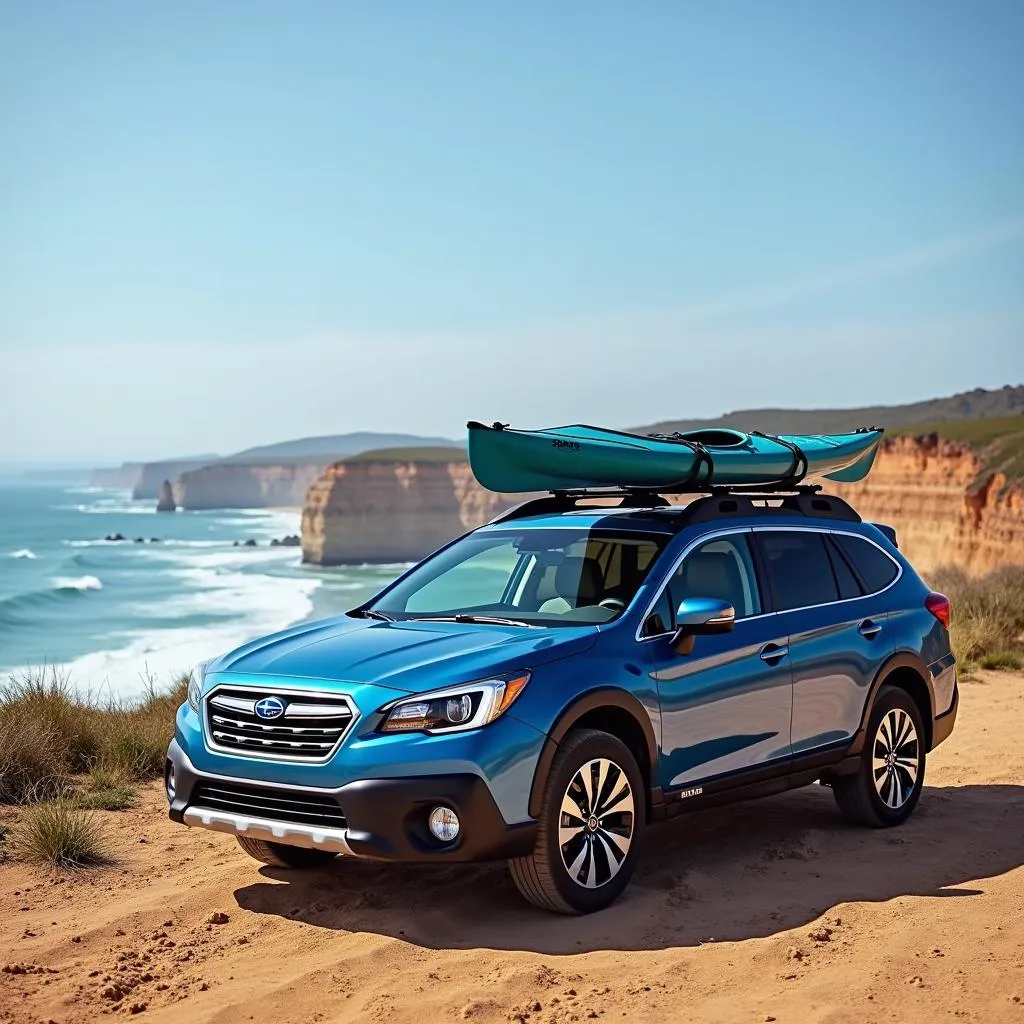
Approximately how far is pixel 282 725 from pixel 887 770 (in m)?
3.75

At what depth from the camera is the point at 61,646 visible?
162 feet

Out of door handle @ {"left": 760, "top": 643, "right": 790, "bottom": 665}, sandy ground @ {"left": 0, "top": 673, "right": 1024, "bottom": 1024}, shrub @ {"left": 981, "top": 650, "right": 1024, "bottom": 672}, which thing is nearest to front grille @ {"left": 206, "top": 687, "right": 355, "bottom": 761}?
sandy ground @ {"left": 0, "top": 673, "right": 1024, "bottom": 1024}

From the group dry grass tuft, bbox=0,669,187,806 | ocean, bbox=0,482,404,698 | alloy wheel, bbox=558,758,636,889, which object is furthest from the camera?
ocean, bbox=0,482,404,698

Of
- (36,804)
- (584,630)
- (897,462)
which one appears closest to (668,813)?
(584,630)

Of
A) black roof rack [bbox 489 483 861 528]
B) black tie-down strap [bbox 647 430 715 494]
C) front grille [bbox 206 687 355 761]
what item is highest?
black tie-down strap [bbox 647 430 715 494]

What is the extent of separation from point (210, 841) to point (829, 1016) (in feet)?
13.9

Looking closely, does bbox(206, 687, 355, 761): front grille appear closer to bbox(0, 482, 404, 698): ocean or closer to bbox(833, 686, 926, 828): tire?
bbox(833, 686, 926, 828): tire

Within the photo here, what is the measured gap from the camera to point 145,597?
233 ft

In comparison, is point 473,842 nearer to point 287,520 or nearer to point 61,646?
point 61,646

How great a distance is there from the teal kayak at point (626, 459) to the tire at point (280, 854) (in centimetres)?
204

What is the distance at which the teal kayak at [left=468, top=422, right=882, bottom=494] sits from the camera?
674 centimetres

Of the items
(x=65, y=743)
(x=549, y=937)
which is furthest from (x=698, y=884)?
(x=65, y=743)

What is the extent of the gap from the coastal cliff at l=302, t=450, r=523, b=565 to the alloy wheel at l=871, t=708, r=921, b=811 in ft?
317

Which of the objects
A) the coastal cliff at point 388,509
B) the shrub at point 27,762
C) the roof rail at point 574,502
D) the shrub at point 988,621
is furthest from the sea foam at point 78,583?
the roof rail at point 574,502
